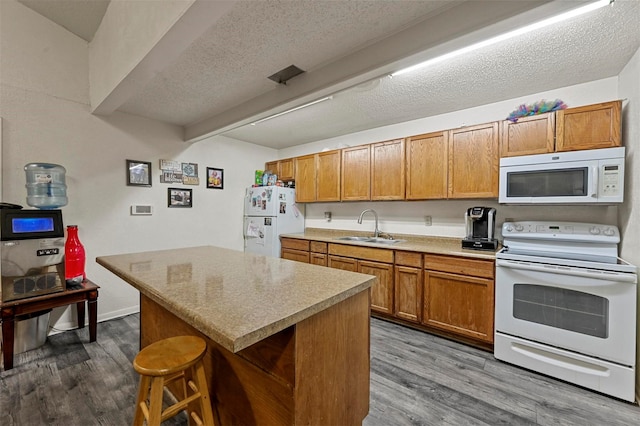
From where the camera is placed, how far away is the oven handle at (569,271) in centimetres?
176

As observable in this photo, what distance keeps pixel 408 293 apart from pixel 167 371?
2.34m

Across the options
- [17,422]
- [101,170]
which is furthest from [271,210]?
[17,422]

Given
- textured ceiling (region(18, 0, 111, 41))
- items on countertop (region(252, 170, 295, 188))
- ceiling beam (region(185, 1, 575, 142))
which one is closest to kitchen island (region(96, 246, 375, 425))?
ceiling beam (region(185, 1, 575, 142))

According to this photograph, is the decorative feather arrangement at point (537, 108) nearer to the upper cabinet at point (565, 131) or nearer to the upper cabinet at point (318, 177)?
the upper cabinet at point (565, 131)

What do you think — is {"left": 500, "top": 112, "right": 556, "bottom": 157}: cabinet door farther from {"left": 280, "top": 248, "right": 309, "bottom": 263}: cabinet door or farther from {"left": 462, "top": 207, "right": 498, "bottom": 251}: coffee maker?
{"left": 280, "top": 248, "right": 309, "bottom": 263}: cabinet door

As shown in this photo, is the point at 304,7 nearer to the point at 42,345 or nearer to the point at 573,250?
the point at 573,250

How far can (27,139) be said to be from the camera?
2.52m

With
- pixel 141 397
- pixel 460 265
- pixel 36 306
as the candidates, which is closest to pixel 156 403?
pixel 141 397

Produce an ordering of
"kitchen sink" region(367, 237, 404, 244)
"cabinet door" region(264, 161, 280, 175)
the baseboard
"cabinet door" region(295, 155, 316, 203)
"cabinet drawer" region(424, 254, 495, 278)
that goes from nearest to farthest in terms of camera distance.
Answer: "cabinet drawer" region(424, 254, 495, 278) → the baseboard → "kitchen sink" region(367, 237, 404, 244) → "cabinet door" region(295, 155, 316, 203) → "cabinet door" region(264, 161, 280, 175)

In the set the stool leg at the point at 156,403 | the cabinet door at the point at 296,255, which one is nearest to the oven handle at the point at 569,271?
the cabinet door at the point at 296,255

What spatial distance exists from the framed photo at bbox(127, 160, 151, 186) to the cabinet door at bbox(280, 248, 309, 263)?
6.68 ft

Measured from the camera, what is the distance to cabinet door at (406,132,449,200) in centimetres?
286

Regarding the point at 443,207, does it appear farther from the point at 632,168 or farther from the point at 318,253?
the point at 318,253

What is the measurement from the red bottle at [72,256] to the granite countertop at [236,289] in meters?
1.21
